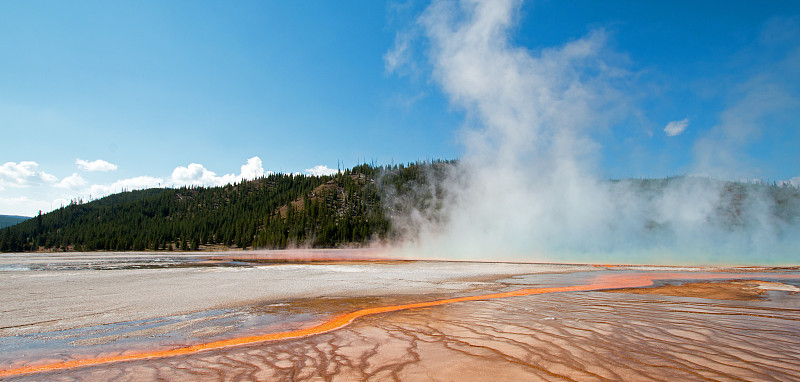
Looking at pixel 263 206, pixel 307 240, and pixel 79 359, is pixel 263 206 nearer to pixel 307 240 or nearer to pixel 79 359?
pixel 307 240

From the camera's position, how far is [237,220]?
5477 inches

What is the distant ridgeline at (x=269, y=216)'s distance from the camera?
113 m

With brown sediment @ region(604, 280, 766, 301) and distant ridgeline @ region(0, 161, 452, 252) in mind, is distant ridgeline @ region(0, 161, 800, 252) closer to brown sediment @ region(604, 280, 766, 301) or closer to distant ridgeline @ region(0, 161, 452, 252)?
distant ridgeline @ region(0, 161, 452, 252)

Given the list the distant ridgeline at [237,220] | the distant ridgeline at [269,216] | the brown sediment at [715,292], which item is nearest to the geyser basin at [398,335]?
the brown sediment at [715,292]

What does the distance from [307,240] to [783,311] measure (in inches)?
4481

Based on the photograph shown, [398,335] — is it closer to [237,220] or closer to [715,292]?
[715,292]

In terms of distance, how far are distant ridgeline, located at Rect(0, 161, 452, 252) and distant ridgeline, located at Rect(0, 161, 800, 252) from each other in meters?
0.38

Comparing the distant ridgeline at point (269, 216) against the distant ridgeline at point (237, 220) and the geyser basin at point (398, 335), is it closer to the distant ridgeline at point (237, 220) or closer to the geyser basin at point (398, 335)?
the distant ridgeline at point (237, 220)

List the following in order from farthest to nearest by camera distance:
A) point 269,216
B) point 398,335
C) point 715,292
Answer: point 269,216 < point 715,292 < point 398,335

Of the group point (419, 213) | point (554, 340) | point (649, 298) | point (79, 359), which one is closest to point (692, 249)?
point (649, 298)

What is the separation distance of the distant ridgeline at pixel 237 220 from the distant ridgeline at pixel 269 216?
0.38 m

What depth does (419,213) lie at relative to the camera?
102m

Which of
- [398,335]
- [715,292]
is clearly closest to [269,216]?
[715,292]

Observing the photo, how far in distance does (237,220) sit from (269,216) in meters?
13.7
